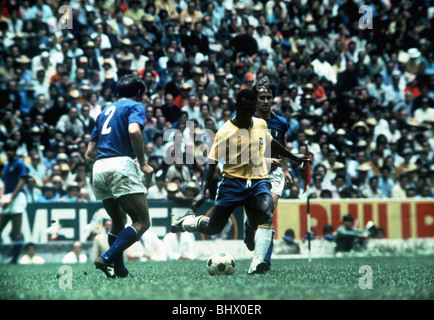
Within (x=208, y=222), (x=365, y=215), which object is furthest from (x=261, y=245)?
(x=365, y=215)

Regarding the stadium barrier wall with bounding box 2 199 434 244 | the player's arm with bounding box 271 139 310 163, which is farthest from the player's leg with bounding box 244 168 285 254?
the stadium barrier wall with bounding box 2 199 434 244

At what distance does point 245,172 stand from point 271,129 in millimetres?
1768

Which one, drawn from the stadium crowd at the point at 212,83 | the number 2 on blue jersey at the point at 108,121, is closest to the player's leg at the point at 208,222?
the number 2 on blue jersey at the point at 108,121

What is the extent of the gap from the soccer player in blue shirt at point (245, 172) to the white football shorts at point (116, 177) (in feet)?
2.78

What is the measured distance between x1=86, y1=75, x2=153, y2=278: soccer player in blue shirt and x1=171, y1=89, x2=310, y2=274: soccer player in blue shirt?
0.79 m

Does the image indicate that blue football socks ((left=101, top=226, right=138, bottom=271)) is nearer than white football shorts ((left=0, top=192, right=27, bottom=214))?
Yes

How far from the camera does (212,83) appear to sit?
18.9 m

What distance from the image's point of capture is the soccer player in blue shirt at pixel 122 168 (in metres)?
8.45

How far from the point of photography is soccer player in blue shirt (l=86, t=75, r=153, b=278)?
8.45 meters

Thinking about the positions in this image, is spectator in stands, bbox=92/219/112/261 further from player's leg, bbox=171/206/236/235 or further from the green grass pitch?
player's leg, bbox=171/206/236/235

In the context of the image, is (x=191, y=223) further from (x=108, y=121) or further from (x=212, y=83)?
(x=212, y=83)

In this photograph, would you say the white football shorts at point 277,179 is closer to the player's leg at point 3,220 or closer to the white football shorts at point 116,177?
the white football shorts at point 116,177

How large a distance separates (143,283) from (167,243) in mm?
7594
